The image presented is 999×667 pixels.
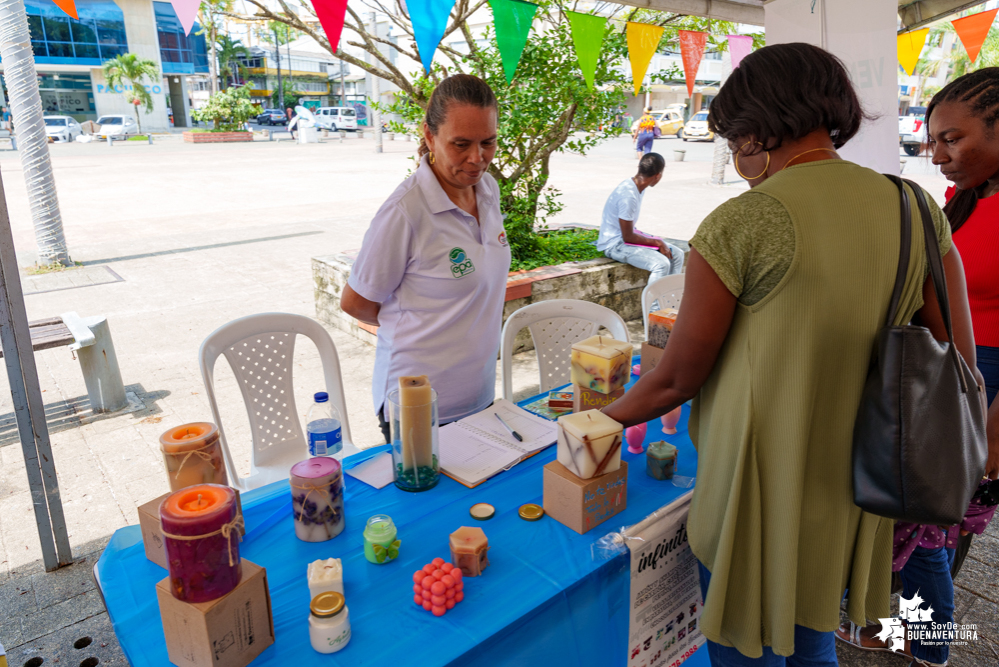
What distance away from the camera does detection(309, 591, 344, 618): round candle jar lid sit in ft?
3.61

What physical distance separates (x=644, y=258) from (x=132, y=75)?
1331 inches

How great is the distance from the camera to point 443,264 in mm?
1885

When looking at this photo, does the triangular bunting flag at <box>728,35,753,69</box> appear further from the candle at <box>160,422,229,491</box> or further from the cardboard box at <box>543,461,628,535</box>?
the candle at <box>160,422,229,491</box>

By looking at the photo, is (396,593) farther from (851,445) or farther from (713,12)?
(713,12)

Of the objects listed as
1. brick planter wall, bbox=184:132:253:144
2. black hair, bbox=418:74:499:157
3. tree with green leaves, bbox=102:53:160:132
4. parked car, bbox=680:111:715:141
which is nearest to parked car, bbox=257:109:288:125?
tree with green leaves, bbox=102:53:160:132

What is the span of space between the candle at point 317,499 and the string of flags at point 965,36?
418 cm

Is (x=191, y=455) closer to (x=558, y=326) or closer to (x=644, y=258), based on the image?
(x=558, y=326)

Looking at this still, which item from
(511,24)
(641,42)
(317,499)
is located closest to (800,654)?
(317,499)

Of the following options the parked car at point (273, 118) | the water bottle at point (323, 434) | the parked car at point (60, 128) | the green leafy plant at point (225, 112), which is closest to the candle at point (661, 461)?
the water bottle at point (323, 434)

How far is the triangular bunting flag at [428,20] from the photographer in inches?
104

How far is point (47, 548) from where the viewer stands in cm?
242

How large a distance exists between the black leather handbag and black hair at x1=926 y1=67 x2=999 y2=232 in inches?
41.7

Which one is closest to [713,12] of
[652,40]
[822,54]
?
[652,40]

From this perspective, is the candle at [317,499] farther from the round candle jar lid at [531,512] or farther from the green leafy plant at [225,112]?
the green leafy plant at [225,112]
